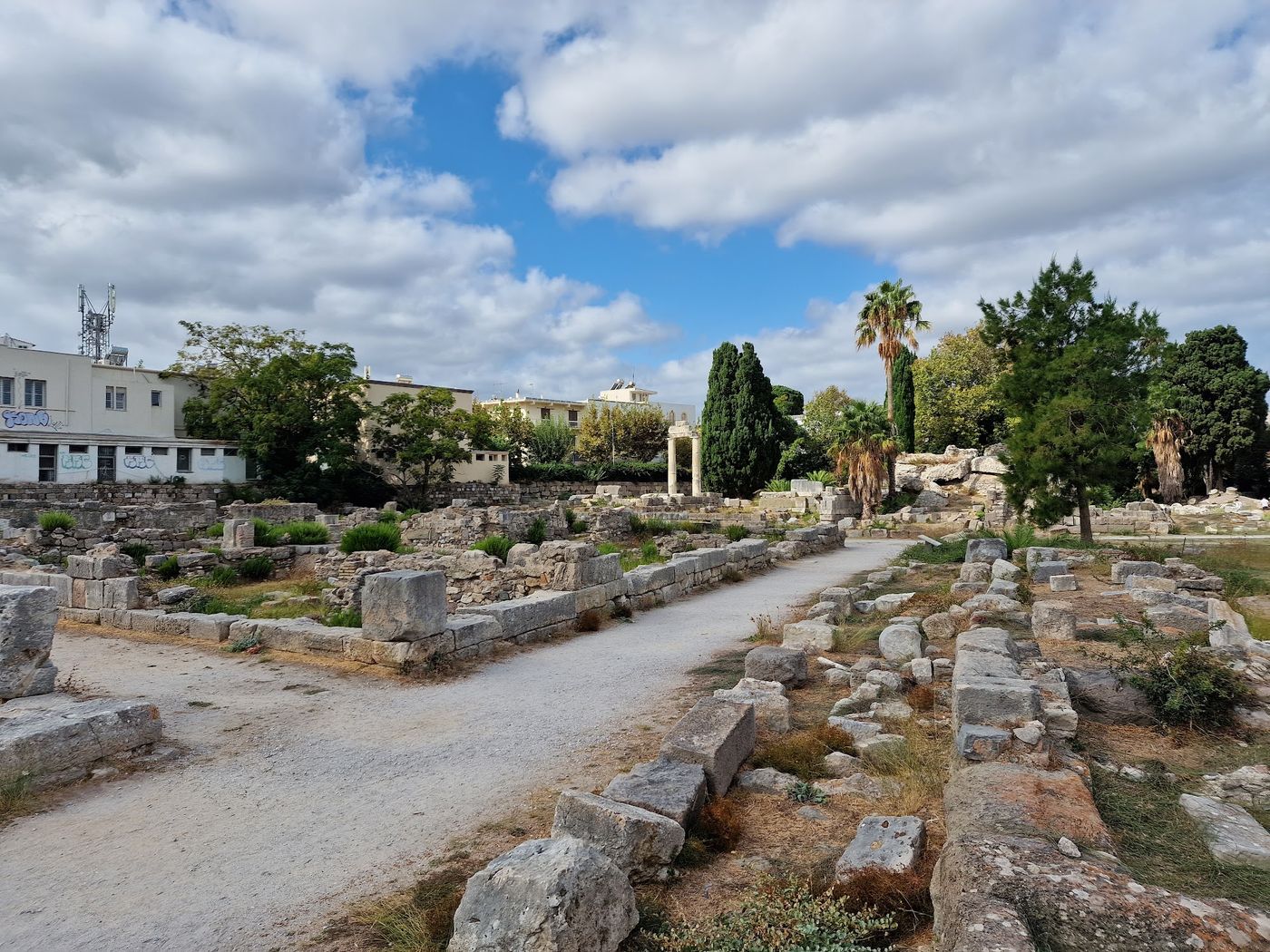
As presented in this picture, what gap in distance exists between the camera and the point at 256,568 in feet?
48.8

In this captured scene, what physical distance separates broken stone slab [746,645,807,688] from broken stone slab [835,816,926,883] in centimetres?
332

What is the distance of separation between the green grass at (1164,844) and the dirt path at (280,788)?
10.6ft

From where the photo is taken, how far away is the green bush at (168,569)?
45.7 feet

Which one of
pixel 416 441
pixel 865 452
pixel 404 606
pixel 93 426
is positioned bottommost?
pixel 404 606

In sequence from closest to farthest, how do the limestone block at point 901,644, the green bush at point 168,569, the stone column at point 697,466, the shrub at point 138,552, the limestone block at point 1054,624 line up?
the limestone block at point 901,644 → the limestone block at point 1054,624 → the green bush at point 168,569 → the shrub at point 138,552 → the stone column at point 697,466

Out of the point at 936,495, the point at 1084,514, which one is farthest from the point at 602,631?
the point at 936,495

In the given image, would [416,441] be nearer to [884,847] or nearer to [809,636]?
[809,636]

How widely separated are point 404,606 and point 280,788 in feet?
9.56

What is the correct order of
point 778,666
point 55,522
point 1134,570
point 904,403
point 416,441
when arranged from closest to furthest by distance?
point 778,666, point 1134,570, point 55,522, point 416,441, point 904,403

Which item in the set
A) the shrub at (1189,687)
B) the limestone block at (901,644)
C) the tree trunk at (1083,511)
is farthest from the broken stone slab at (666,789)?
the tree trunk at (1083,511)

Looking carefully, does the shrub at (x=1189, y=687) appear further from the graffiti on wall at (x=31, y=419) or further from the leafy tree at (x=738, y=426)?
the graffiti on wall at (x=31, y=419)

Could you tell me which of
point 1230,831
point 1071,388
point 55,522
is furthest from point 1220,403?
point 55,522

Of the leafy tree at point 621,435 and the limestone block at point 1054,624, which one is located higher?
the leafy tree at point 621,435

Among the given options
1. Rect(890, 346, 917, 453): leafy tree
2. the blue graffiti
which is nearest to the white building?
the blue graffiti
